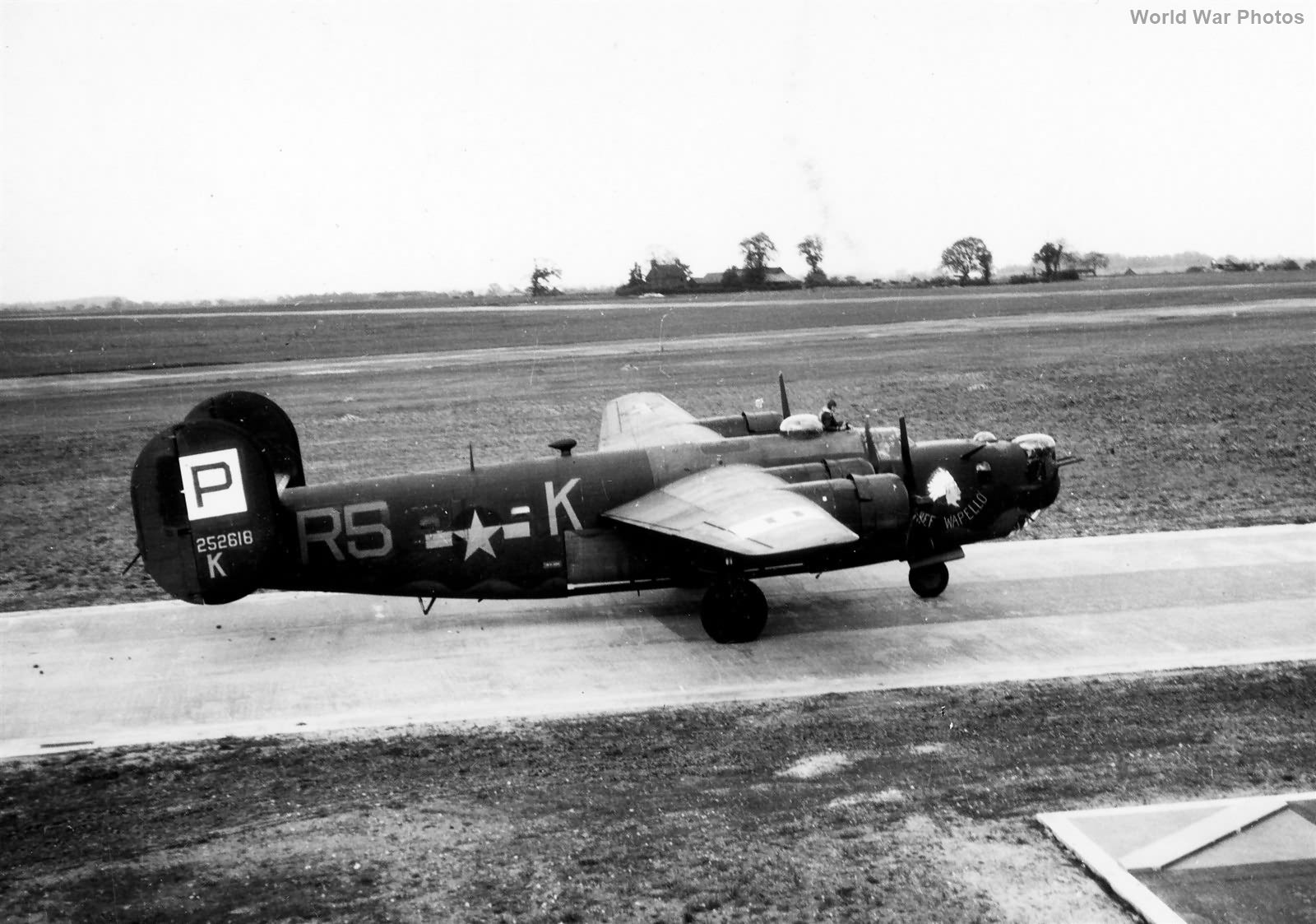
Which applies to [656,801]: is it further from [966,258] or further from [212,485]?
[966,258]

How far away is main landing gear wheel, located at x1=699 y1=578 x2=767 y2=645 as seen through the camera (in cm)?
1500

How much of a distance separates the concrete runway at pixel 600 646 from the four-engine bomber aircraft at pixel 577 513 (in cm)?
86

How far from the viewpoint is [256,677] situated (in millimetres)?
14242

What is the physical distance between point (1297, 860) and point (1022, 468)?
8177mm

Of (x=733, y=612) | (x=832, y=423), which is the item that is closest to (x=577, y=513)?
(x=733, y=612)

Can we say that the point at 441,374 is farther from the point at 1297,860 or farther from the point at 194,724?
the point at 1297,860

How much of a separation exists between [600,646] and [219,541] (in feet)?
17.2

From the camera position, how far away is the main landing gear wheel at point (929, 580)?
55.4 ft

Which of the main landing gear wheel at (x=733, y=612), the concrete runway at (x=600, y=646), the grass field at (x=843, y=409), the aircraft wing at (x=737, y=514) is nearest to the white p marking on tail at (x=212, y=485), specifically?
the concrete runway at (x=600, y=646)

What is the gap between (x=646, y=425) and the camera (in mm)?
20250

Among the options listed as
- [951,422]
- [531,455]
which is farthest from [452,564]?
[951,422]

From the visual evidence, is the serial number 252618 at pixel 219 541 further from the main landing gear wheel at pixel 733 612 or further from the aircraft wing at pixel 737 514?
the main landing gear wheel at pixel 733 612

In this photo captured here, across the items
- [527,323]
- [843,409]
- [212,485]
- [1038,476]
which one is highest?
[527,323]

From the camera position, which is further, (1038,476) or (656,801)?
(1038,476)
